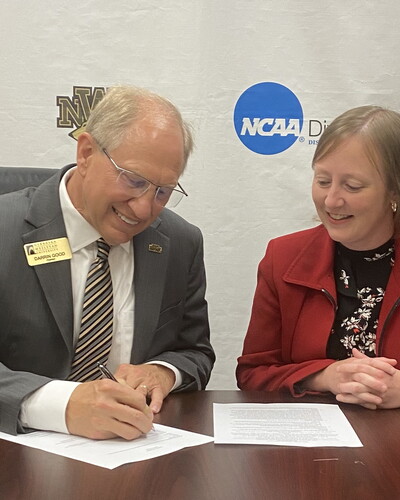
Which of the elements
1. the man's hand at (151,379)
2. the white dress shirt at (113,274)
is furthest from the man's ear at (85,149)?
the man's hand at (151,379)

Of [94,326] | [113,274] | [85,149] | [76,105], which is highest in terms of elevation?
[76,105]

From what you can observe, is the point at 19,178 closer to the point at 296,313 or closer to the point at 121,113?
the point at 121,113

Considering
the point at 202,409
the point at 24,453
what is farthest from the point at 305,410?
the point at 24,453

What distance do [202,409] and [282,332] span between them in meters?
0.53

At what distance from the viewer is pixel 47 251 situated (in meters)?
1.91

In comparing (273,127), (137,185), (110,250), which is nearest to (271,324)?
Result: (110,250)

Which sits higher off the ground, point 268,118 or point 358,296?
point 268,118

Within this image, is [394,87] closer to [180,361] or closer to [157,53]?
[157,53]

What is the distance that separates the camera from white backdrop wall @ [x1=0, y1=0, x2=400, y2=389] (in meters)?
3.20

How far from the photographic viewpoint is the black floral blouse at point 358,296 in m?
2.15

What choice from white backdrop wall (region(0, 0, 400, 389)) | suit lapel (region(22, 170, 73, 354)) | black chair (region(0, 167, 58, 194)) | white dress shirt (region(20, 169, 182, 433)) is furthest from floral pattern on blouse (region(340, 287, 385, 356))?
white backdrop wall (region(0, 0, 400, 389))

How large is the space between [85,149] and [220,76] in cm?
145

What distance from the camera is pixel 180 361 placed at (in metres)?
2.01

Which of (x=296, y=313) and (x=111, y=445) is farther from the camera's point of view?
Result: (x=296, y=313)
